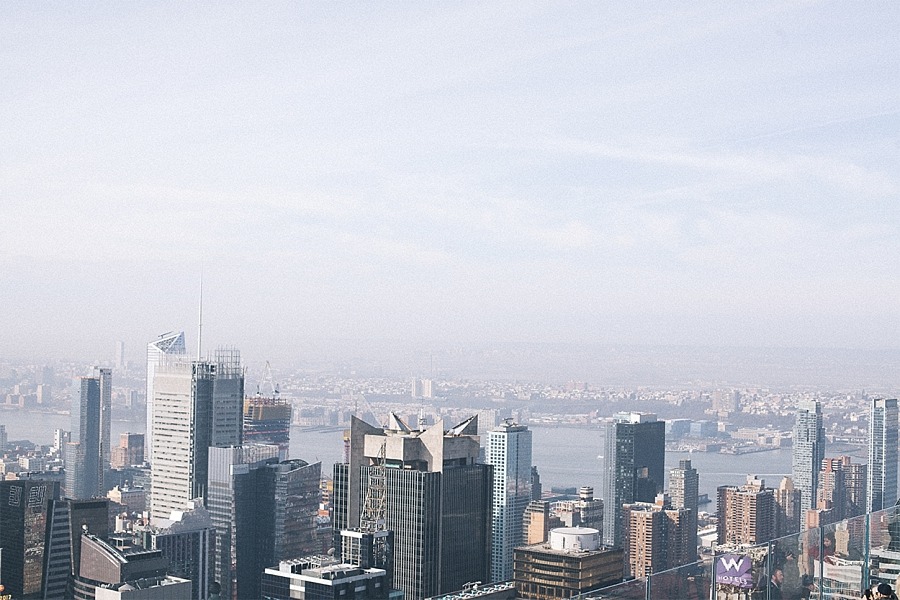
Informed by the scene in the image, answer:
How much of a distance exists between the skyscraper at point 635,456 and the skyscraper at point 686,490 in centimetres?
38

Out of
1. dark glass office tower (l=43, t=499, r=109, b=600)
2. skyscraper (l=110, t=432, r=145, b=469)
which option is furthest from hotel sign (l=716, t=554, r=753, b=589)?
skyscraper (l=110, t=432, r=145, b=469)

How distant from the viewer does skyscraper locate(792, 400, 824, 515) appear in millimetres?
20828

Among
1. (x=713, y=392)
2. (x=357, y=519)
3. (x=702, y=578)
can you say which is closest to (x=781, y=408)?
(x=713, y=392)

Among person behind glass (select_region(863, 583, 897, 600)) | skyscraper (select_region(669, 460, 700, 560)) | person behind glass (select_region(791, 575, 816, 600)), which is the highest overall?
person behind glass (select_region(863, 583, 897, 600))

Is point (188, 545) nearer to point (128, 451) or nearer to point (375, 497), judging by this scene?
point (375, 497)

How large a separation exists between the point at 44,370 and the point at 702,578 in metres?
18.5

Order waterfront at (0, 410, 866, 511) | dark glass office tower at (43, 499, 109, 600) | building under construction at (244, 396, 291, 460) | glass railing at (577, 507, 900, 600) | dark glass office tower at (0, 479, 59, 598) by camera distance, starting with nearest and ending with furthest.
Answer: glass railing at (577, 507, 900, 600), dark glass office tower at (43, 499, 109, 600), dark glass office tower at (0, 479, 59, 598), waterfront at (0, 410, 866, 511), building under construction at (244, 396, 291, 460)

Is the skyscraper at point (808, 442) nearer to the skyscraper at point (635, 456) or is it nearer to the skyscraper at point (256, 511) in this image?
the skyscraper at point (635, 456)

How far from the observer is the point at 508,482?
19156 millimetres

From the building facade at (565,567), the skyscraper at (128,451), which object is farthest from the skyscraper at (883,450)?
the skyscraper at (128,451)

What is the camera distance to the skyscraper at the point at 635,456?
69.3ft

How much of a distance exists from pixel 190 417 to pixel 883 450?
512 inches

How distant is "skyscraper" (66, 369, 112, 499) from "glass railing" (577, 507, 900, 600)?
2035cm

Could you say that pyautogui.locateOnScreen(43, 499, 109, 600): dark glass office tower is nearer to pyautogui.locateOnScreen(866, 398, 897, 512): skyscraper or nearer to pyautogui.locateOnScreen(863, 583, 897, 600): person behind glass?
pyautogui.locateOnScreen(863, 583, 897, 600): person behind glass
